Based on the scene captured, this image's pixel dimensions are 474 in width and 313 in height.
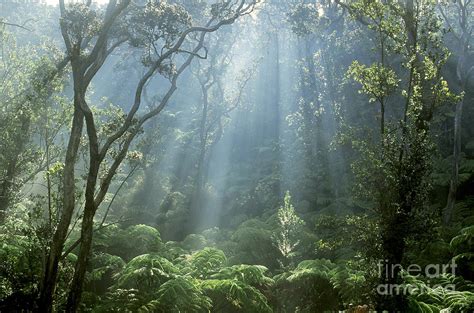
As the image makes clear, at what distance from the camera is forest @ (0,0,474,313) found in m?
6.93

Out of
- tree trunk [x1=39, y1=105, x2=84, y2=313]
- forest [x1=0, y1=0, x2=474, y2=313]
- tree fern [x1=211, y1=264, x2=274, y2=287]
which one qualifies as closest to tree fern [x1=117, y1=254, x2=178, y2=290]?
forest [x1=0, y1=0, x2=474, y2=313]

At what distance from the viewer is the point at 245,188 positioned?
81.0 feet

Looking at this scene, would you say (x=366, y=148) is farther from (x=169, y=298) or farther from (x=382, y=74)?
(x=169, y=298)

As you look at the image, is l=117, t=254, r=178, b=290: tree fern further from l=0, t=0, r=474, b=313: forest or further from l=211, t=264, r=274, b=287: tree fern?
l=211, t=264, r=274, b=287: tree fern

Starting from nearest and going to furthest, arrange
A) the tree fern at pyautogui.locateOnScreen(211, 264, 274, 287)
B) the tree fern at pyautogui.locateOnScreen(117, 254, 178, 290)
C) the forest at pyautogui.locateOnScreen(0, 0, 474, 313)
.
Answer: the forest at pyautogui.locateOnScreen(0, 0, 474, 313) → the tree fern at pyautogui.locateOnScreen(117, 254, 178, 290) → the tree fern at pyautogui.locateOnScreen(211, 264, 274, 287)

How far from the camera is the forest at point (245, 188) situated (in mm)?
6930

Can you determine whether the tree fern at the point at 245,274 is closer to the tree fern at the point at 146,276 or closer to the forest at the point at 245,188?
the forest at the point at 245,188

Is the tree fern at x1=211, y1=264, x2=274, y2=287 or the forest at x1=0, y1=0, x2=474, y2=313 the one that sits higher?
the forest at x1=0, y1=0, x2=474, y2=313

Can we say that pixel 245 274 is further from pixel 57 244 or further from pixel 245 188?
pixel 245 188

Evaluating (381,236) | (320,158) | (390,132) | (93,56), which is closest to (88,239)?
(93,56)

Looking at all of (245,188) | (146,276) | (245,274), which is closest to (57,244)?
(146,276)

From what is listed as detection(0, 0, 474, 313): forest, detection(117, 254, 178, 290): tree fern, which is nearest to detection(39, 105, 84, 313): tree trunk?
detection(0, 0, 474, 313): forest

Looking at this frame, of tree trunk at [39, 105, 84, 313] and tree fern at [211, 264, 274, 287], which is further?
tree fern at [211, 264, 274, 287]

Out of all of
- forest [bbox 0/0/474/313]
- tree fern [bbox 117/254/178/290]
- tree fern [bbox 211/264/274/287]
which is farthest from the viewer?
tree fern [bbox 211/264/274/287]
